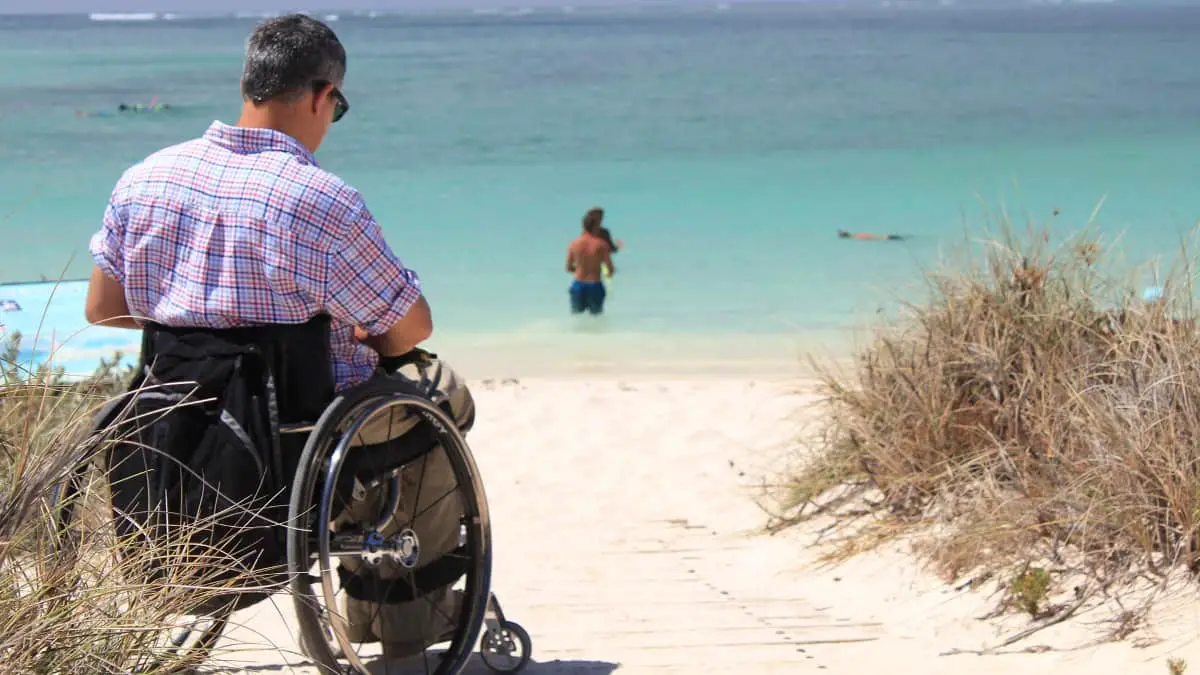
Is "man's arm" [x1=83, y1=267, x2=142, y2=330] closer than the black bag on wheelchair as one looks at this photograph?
No

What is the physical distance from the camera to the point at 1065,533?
143 inches

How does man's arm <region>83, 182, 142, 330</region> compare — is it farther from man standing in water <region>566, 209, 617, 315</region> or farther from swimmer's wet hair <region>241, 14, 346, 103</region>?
man standing in water <region>566, 209, 617, 315</region>

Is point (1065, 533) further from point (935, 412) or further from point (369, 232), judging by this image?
point (369, 232)

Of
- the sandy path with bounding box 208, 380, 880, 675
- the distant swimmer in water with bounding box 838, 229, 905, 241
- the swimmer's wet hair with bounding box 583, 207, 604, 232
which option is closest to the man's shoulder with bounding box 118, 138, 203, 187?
the sandy path with bounding box 208, 380, 880, 675

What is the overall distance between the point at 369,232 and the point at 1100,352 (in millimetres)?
2359

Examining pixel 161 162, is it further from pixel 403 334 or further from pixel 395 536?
pixel 395 536

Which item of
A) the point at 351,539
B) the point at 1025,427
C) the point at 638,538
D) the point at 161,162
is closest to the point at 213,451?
the point at 351,539

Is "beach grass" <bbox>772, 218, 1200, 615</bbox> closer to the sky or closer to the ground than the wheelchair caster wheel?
closer to the sky

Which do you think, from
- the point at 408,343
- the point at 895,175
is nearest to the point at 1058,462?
the point at 408,343

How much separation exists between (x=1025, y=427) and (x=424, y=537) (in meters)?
1.94

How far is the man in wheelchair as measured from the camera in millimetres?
2604

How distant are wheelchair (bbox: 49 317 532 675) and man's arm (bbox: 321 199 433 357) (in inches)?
2.8

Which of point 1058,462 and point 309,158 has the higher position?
point 309,158

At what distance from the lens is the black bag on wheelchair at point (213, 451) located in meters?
2.56
